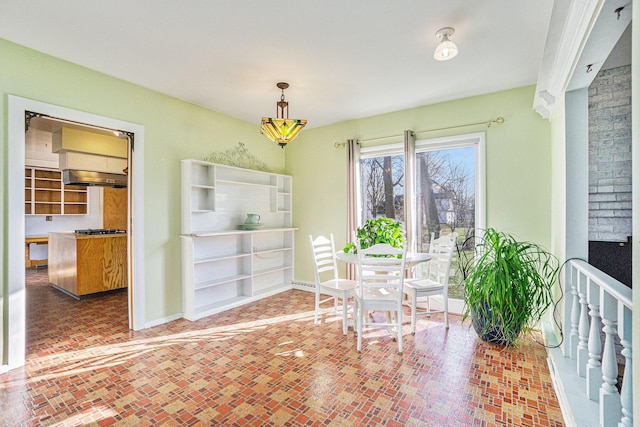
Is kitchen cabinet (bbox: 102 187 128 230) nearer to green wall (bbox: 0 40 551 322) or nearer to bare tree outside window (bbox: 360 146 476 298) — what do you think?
green wall (bbox: 0 40 551 322)

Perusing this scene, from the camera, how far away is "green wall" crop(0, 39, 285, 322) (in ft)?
8.65

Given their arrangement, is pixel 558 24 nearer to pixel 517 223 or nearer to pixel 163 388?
pixel 517 223

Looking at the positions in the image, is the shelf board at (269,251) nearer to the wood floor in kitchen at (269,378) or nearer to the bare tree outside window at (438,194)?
the wood floor in kitchen at (269,378)

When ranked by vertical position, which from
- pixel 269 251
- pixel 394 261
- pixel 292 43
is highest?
pixel 292 43

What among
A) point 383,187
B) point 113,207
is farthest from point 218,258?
point 113,207

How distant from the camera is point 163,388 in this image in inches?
89.9

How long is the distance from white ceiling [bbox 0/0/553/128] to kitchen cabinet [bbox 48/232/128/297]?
2723 millimetres

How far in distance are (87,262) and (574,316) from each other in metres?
5.91

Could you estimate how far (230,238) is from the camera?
4.51 meters

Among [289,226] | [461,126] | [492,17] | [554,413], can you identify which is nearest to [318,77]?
[492,17]

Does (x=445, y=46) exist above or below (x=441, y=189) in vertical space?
above

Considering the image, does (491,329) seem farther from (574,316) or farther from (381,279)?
(381,279)

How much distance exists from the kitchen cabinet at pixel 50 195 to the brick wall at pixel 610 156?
960cm

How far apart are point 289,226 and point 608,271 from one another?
4.14m
